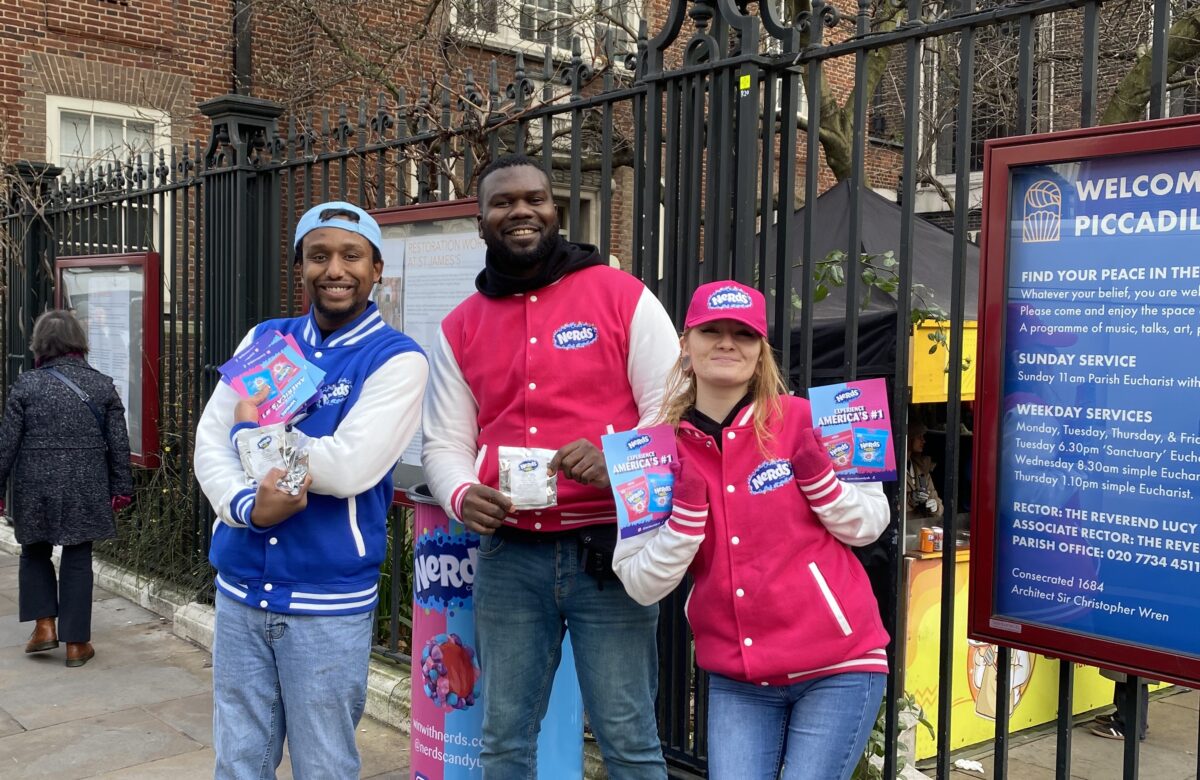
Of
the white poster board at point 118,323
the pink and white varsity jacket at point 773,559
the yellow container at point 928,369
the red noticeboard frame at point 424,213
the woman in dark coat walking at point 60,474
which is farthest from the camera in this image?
the white poster board at point 118,323

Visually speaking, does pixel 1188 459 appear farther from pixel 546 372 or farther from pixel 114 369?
pixel 114 369

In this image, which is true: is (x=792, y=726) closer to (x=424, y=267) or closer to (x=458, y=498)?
(x=458, y=498)

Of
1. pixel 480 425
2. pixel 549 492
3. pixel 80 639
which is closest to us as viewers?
pixel 549 492

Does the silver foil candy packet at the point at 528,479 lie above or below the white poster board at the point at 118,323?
below

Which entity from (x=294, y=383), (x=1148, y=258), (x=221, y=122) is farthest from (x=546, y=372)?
(x=221, y=122)

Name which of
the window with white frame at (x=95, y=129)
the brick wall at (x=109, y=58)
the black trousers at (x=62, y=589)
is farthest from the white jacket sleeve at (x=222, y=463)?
the brick wall at (x=109, y=58)

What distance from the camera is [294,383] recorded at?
2.82m

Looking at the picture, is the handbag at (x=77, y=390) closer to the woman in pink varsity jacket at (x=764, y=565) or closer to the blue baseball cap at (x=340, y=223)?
the blue baseball cap at (x=340, y=223)

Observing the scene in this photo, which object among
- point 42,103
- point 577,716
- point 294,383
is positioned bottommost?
point 577,716

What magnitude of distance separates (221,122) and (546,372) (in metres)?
4.30

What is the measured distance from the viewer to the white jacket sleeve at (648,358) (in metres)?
2.96

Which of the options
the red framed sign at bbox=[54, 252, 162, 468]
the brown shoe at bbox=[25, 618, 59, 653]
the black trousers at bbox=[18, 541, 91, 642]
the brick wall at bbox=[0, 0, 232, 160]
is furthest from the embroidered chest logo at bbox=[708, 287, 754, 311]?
the brick wall at bbox=[0, 0, 232, 160]

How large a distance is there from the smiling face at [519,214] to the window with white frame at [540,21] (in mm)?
5978

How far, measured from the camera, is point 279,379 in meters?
2.83
